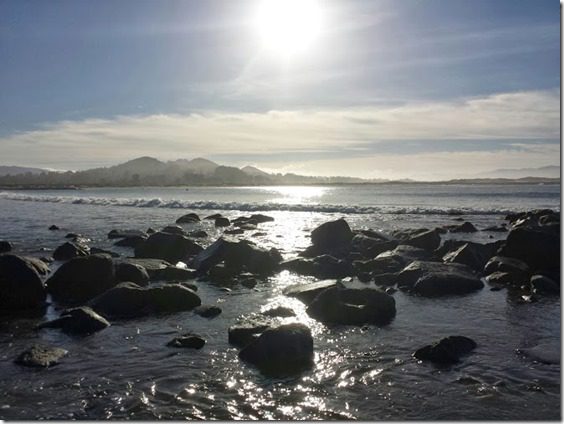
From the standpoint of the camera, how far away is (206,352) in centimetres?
1116

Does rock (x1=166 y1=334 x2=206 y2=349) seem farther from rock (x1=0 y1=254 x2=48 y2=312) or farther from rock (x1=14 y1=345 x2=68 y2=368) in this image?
rock (x1=0 y1=254 x2=48 y2=312)

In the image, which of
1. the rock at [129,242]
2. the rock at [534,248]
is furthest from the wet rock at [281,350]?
the rock at [129,242]

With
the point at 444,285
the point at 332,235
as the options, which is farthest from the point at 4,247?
the point at 444,285

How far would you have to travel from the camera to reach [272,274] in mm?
20672

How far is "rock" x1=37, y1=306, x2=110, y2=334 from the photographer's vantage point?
41.2 ft

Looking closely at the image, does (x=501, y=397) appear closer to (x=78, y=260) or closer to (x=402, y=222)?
(x=78, y=260)

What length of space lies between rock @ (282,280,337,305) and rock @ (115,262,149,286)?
5.23 meters

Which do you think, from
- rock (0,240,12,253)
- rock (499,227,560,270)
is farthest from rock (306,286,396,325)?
rock (0,240,12,253)

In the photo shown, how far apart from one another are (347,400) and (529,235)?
15512 millimetres

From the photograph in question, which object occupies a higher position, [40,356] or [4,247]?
[4,247]

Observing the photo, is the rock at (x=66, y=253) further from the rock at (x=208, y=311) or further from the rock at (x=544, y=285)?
the rock at (x=544, y=285)

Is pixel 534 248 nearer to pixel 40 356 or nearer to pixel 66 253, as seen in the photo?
pixel 40 356

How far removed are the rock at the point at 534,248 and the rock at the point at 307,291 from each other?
908cm

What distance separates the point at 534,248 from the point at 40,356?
18215mm
